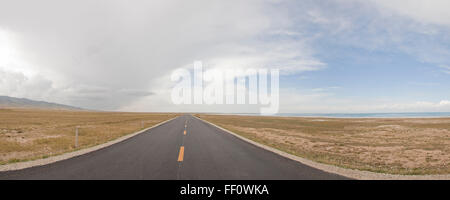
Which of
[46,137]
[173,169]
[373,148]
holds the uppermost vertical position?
[173,169]

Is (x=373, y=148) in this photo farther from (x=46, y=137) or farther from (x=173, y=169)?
(x=46, y=137)

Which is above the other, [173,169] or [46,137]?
[173,169]

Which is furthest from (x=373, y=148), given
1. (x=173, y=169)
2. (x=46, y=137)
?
(x=46, y=137)

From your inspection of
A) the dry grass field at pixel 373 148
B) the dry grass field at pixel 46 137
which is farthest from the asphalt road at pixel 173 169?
the dry grass field at pixel 46 137

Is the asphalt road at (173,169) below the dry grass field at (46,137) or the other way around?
the other way around

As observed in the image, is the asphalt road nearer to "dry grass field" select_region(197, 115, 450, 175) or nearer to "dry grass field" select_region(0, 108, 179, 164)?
"dry grass field" select_region(197, 115, 450, 175)

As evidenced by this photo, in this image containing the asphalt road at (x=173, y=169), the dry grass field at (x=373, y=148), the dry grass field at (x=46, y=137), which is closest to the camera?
the asphalt road at (x=173, y=169)

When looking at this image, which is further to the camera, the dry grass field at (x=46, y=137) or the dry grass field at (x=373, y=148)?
the dry grass field at (x=46, y=137)

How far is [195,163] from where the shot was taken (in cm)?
736

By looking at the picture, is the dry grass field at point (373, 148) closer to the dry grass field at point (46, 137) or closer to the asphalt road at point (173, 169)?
the asphalt road at point (173, 169)

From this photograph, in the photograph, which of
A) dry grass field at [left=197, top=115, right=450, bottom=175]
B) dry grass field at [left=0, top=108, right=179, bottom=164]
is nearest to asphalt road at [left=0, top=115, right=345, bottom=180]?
dry grass field at [left=197, top=115, right=450, bottom=175]
